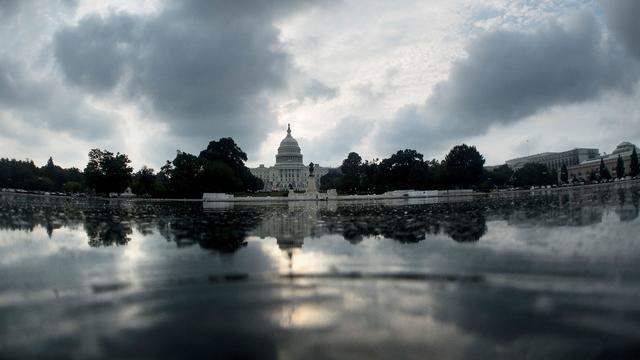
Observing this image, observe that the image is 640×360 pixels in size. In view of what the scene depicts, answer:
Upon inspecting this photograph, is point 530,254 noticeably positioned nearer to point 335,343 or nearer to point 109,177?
point 335,343

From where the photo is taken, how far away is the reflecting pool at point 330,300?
14.7 ft

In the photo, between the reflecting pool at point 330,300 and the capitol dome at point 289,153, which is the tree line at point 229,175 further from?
the reflecting pool at point 330,300

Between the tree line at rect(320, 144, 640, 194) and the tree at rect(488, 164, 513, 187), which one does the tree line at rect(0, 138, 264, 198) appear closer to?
the tree line at rect(320, 144, 640, 194)

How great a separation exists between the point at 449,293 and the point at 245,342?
309cm

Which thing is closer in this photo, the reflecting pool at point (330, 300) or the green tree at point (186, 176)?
the reflecting pool at point (330, 300)

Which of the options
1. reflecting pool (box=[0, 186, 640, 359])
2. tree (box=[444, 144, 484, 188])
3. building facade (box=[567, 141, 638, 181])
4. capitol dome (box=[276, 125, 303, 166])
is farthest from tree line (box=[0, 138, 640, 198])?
reflecting pool (box=[0, 186, 640, 359])

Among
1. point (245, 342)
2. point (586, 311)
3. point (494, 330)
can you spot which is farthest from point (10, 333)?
point (586, 311)

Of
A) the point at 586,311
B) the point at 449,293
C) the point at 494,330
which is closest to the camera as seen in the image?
the point at 494,330

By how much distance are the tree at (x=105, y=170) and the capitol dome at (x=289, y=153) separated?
91.8 m

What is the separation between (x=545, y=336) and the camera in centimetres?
463

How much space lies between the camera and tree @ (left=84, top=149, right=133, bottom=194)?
290ft

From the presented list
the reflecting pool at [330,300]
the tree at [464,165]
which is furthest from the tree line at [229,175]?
the reflecting pool at [330,300]

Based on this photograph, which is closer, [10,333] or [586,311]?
[10,333]

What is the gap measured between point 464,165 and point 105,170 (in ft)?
245
